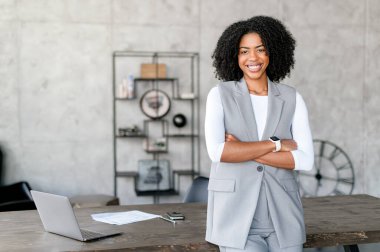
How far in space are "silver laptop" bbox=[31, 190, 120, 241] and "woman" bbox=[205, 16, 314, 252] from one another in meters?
0.54

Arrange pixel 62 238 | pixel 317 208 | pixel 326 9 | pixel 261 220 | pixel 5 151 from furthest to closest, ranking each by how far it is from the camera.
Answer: pixel 326 9
pixel 5 151
pixel 317 208
pixel 62 238
pixel 261 220

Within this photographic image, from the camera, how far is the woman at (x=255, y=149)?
1.99 m

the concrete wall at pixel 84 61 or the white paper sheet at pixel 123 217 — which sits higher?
the concrete wall at pixel 84 61

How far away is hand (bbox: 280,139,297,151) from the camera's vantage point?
206 cm

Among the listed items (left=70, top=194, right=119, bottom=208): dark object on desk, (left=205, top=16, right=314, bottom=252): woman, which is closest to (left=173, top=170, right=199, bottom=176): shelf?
(left=70, top=194, right=119, bottom=208): dark object on desk

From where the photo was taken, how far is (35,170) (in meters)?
5.97

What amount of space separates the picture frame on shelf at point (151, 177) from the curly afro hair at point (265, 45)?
3901 mm

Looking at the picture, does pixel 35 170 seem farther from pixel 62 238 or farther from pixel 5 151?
pixel 62 238

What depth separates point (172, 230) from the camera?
7.89ft

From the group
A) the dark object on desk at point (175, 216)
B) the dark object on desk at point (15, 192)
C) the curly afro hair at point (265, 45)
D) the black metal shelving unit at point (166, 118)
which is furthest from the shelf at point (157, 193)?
the curly afro hair at point (265, 45)

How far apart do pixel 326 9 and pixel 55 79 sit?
11.3 feet

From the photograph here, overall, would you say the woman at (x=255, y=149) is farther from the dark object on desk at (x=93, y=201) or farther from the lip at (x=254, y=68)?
the dark object on desk at (x=93, y=201)

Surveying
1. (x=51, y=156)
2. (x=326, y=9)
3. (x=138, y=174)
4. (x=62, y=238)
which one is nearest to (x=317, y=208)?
(x=62, y=238)

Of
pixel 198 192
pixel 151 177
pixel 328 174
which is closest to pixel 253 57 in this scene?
pixel 198 192
